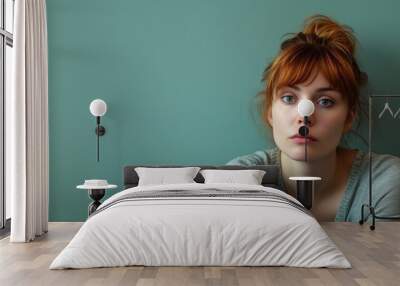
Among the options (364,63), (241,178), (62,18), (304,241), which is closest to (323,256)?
(304,241)

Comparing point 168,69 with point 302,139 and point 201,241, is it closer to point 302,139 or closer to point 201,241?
point 302,139

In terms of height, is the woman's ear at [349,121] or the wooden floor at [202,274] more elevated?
the woman's ear at [349,121]

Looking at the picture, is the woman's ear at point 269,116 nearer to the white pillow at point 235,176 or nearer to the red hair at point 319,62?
the red hair at point 319,62

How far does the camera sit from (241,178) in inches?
258

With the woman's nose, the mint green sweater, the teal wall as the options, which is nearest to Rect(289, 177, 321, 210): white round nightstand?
the mint green sweater

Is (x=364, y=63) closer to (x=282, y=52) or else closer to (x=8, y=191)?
(x=282, y=52)

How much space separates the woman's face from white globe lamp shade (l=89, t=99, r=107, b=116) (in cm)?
193

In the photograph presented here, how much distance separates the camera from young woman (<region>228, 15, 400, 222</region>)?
6.75m

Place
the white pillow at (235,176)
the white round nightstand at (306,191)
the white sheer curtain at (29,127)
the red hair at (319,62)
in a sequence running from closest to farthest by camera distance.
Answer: the white sheer curtain at (29,127)
the white pillow at (235,176)
the white round nightstand at (306,191)
the red hair at (319,62)

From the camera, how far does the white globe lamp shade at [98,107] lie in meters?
6.83

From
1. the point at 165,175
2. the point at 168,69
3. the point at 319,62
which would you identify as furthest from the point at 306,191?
the point at 168,69

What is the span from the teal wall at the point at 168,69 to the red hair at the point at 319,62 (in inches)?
6.8

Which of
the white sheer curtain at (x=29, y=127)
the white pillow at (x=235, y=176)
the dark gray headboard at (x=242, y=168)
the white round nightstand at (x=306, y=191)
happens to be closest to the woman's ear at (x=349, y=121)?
the white round nightstand at (x=306, y=191)

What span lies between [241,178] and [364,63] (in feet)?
6.79
